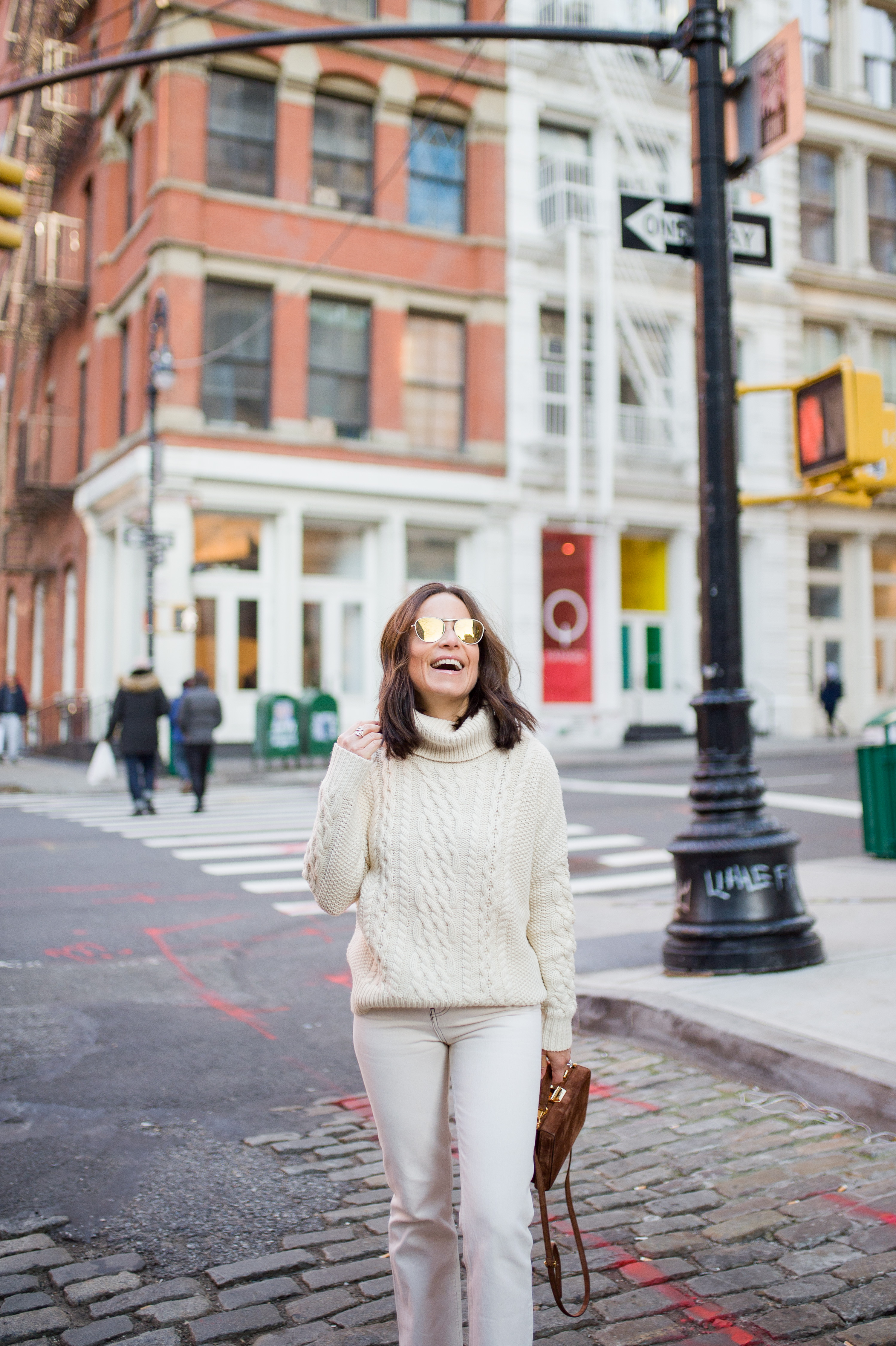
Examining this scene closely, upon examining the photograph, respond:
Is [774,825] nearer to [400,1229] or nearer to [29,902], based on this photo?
[400,1229]

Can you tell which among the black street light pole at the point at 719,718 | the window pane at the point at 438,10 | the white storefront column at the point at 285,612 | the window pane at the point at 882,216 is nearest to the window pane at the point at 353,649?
the white storefront column at the point at 285,612

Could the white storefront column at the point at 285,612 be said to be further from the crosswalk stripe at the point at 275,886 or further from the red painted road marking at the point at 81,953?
the red painted road marking at the point at 81,953

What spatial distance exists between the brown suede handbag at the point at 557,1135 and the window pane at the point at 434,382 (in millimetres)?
22945

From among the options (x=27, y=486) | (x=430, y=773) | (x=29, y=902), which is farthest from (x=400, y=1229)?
(x=27, y=486)

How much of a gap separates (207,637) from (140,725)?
8.36 metres

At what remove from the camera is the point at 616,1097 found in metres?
4.70

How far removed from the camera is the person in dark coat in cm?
1450

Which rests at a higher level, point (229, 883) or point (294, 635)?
point (294, 635)

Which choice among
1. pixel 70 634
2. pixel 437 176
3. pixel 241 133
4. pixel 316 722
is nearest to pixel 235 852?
pixel 316 722

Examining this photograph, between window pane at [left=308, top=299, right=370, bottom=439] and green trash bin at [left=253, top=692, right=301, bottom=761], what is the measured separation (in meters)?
6.43

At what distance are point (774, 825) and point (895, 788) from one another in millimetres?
4526

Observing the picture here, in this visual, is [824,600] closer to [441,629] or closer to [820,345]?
[820,345]

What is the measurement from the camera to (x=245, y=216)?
23.2 m

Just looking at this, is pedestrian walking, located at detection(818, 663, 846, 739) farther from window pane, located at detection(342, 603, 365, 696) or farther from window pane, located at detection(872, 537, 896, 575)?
window pane, located at detection(342, 603, 365, 696)
